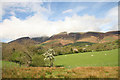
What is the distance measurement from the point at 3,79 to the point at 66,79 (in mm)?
3753

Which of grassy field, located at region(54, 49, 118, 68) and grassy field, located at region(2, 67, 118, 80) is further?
grassy field, located at region(54, 49, 118, 68)

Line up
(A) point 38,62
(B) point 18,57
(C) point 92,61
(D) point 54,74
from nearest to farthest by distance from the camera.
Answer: (D) point 54,74, (A) point 38,62, (B) point 18,57, (C) point 92,61

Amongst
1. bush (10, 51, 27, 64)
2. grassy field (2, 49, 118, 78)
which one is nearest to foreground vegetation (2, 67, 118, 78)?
grassy field (2, 49, 118, 78)

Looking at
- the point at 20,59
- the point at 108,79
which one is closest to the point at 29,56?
the point at 20,59

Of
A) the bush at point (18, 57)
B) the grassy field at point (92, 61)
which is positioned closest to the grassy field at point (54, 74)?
the grassy field at point (92, 61)

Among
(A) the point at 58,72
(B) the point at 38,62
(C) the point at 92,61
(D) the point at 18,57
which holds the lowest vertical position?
(C) the point at 92,61

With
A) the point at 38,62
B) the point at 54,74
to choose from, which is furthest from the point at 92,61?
the point at 54,74

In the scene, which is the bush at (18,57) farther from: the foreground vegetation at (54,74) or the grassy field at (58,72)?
the foreground vegetation at (54,74)

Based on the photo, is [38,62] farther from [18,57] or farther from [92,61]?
[92,61]

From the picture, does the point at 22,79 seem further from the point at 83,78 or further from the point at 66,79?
the point at 83,78

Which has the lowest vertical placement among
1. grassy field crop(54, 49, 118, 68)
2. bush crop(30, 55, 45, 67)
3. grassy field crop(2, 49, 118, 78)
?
grassy field crop(54, 49, 118, 68)

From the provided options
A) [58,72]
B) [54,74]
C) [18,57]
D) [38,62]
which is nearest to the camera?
[54,74]

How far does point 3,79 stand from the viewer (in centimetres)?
484

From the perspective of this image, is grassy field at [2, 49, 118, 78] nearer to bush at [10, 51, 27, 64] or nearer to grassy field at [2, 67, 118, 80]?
grassy field at [2, 67, 118, 80]
